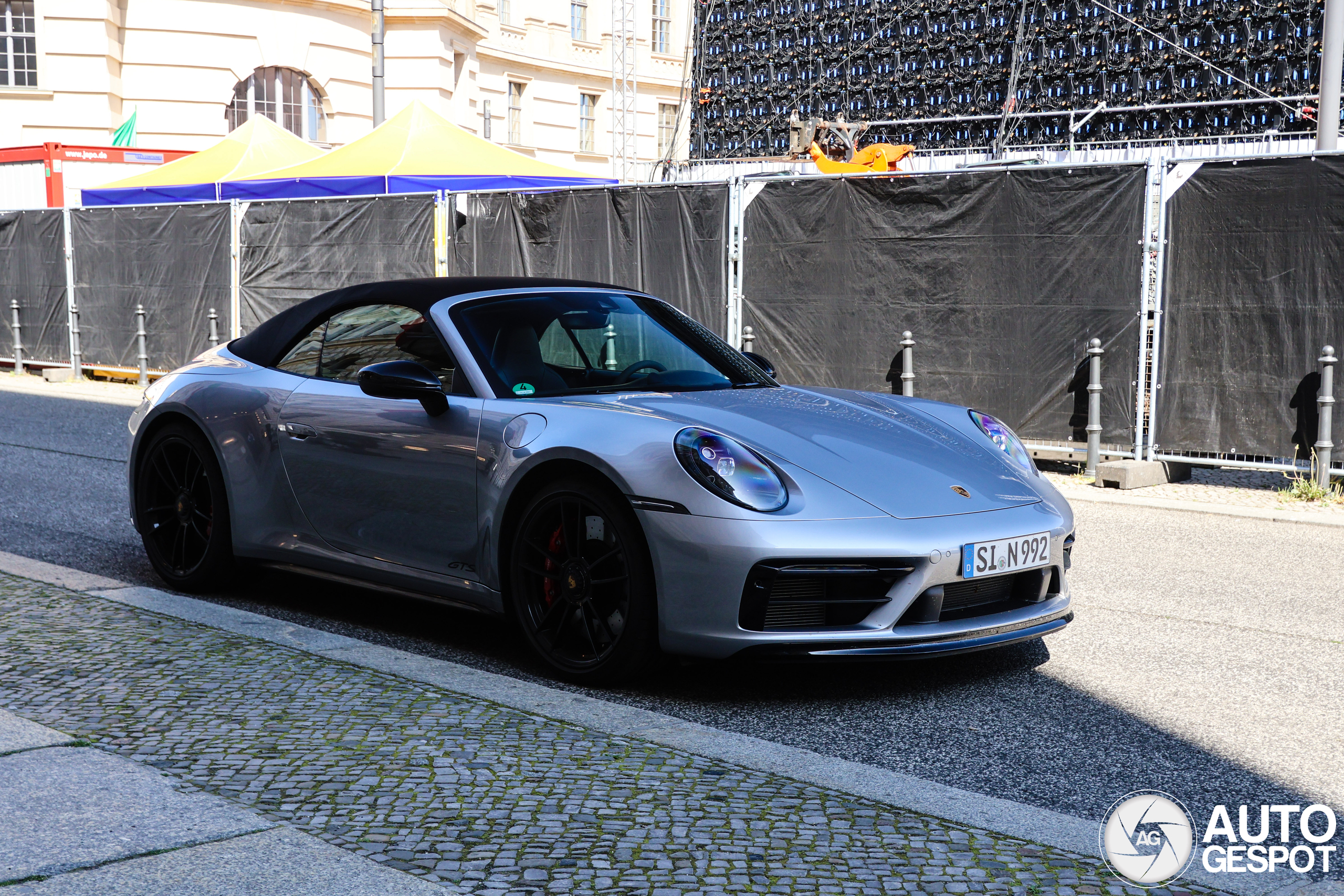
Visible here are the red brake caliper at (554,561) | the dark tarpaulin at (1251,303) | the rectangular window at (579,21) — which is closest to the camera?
the red brake caliper at (554,561)

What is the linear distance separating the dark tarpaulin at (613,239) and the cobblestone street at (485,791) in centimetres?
794

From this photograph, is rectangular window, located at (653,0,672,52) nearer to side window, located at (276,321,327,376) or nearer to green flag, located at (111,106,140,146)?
green flag, located at (111,106,140,146)

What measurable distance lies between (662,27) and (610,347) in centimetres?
4878

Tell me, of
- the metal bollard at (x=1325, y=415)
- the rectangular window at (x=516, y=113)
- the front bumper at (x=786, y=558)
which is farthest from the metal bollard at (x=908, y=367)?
the rectangular window at (x=516, y=113)

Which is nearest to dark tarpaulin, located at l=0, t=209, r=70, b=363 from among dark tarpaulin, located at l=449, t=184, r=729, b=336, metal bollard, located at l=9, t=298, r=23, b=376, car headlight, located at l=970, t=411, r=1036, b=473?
metal bollard, located at l=9, t=298, r=23, b=376

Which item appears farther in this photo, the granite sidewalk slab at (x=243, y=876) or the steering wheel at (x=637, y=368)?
the steering wheel at (x=637, y=368)

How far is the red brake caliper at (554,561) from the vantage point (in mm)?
4555

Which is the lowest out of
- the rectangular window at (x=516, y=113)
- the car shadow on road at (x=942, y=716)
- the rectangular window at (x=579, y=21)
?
the car shadow on road at (x=942, y=716)

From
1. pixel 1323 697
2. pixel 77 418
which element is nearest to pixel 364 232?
pixel 77 418

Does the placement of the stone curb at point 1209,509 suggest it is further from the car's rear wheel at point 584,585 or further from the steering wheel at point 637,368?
the car's rear wheel at point 584,585

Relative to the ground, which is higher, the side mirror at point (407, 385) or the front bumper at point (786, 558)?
the side mirror at point (407, 385)

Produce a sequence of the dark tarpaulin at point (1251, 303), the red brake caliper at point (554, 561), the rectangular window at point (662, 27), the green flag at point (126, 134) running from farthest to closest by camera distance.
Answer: the rectangular window at point (662, 27) < the green flag at point (126, 134) < the dark tarpaulin at point (1251, 303) < the red brake caliper at point (554, 561)

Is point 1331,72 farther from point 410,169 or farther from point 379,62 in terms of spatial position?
point 379,62

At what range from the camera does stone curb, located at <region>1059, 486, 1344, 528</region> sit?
8.28 meters
